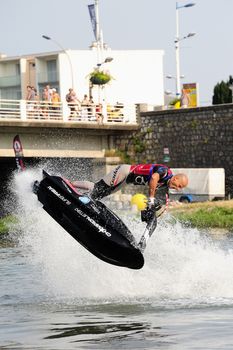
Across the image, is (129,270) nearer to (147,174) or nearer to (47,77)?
(147,174)

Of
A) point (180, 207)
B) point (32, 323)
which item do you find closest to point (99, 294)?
point (32, 323)

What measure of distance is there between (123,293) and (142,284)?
39 cm

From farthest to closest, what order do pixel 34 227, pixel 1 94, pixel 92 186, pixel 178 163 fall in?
pixel 1 94, pixel 178 163, pixel 34 227, pixel 92 186

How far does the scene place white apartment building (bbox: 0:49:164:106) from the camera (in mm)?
74188

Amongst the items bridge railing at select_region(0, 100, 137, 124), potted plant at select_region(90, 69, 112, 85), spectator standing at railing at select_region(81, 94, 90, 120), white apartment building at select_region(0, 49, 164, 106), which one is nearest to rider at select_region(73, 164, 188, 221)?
bridge railing at select_region(0, 100, 137, 124)

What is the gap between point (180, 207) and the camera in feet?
118

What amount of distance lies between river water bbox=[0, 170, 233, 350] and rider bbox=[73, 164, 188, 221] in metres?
0.92

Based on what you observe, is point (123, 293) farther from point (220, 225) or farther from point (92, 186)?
point (220, 225)

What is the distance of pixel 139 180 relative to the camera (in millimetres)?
15422

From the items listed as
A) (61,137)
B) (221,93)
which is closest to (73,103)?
(61,137)

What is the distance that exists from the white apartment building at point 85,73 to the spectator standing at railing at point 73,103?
2847 cm

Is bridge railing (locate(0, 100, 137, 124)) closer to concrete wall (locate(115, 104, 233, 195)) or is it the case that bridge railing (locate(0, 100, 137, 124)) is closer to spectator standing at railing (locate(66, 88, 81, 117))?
spectator standing at railing (locate(66, 88, 81, 117))

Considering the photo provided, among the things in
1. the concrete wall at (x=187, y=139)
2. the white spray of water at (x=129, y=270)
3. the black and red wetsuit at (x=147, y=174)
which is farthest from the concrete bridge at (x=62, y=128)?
the black and red wetsuit at (x=147, y=174)

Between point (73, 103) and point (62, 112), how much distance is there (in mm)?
815
